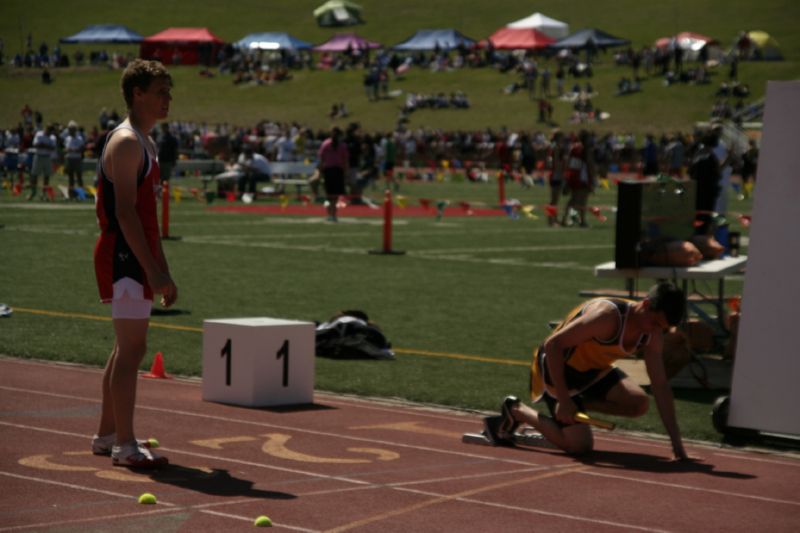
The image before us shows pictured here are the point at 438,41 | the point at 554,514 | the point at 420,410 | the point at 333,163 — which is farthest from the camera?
the point at 438,41

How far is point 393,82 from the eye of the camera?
91.3 meters

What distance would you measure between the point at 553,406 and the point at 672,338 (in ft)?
9.84

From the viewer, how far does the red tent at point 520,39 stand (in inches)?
3140

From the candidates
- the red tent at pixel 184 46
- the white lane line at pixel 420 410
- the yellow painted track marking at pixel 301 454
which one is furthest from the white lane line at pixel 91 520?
the red tent at pixel 184 46

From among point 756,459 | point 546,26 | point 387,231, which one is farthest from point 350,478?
point 546,26

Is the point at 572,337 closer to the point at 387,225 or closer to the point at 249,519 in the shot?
the point at 249,519

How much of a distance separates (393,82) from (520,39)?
12461mm

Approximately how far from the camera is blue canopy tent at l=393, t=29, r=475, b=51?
3474 inches

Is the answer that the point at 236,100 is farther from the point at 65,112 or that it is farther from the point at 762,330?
the point at 762,330

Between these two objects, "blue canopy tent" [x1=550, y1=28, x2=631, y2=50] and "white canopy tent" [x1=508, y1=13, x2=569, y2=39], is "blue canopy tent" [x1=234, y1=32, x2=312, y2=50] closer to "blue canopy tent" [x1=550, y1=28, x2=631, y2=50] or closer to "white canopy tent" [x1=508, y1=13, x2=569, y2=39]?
"white canopy tent" [x1=508, y1=13, x2=569, y2=39]

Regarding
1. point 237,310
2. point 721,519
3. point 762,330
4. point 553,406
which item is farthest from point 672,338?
point 237,310

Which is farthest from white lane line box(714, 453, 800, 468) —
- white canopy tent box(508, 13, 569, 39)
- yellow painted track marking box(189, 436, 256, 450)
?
white canopy tent box(508, 13, 569, 39)

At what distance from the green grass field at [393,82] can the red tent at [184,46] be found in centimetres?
103

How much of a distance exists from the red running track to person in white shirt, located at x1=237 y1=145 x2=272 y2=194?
31.4 m
